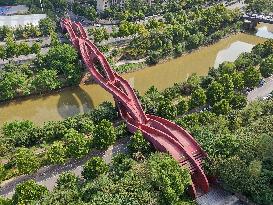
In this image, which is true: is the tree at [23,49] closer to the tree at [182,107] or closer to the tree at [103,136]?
the tree at [103,136]

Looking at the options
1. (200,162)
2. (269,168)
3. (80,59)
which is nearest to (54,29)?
(80,59)

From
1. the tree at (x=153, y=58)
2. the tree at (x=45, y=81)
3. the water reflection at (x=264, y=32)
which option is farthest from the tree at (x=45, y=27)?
the water reflection at (x=264, y=32)

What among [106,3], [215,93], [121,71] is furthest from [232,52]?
[106,3]

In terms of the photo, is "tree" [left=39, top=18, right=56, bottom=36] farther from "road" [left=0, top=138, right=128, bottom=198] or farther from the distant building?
"road" [left=0, top=138, right=128, bottom=198]

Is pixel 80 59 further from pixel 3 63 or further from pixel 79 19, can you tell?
pixel 79 19

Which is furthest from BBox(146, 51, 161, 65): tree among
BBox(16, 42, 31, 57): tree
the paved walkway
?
the paved walkway

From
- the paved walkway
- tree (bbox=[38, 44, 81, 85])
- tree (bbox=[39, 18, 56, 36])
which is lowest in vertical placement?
the paved walkway

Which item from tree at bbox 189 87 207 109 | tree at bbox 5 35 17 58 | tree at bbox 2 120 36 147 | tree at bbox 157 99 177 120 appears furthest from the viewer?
tree at bbox 5 35 17 58
